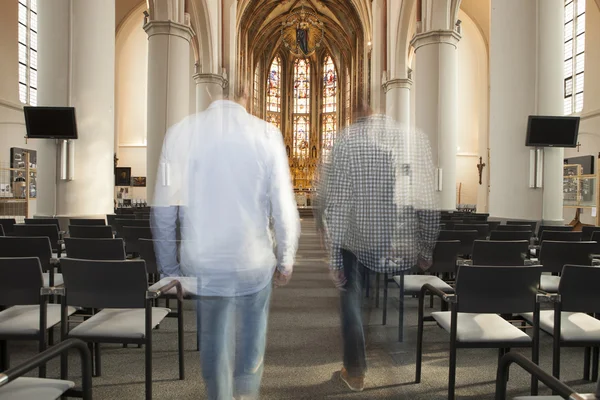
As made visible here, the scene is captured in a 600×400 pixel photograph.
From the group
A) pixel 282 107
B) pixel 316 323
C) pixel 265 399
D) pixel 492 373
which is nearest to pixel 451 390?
pixel 492 373

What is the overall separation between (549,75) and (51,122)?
8316mm

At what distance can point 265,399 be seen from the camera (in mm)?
3008

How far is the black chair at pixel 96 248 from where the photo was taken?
3906 millimetres

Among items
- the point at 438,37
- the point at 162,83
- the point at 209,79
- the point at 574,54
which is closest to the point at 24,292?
the point at 162,83

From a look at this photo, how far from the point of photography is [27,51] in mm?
17547

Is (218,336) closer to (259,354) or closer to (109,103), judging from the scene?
(259,354)

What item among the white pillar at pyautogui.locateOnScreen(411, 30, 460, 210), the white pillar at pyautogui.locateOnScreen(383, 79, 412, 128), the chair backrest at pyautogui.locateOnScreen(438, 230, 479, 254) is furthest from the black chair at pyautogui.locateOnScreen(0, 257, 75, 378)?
the white pillar at pyautogui.locateOnScreen(383, 79, 412, 128)

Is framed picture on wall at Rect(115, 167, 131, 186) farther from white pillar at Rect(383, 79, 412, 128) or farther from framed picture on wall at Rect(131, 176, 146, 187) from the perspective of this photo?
white pillar at Rect(383, 79, 412, 128)

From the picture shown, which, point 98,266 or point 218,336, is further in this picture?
point 98,266

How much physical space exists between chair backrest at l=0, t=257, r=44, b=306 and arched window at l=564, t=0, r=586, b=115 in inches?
728

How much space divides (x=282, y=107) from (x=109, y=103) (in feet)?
110

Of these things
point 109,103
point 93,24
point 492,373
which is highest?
point 93,24

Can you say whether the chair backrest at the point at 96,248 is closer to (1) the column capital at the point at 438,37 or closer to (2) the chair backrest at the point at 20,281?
(2) the chair backrest at the point at 20,281

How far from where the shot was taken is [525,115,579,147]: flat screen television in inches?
311
